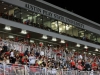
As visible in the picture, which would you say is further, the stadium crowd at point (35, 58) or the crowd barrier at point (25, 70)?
the stadium crowd at point (35, 58)

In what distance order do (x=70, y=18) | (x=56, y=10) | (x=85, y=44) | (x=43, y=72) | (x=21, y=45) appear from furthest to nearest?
(x=85, y=44) → (x=70, y=18) → (x=56, y=10) → (x=21, y=45) → (x=43, y=72)

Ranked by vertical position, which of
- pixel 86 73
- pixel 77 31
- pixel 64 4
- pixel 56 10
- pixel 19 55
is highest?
pixel 64 4

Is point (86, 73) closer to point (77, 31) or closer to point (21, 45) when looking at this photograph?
point (21, 45)

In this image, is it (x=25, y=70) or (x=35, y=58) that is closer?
(x=25, y=70)

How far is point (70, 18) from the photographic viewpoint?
3472 cm

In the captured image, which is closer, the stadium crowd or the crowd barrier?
the crowd barrier

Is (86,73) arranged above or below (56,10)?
below

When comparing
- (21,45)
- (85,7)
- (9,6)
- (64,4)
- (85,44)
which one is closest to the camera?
(21,45)

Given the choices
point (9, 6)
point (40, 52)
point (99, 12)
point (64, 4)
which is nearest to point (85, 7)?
point (99, 12)

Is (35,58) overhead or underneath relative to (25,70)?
overhead

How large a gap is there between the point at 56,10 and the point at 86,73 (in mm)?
15293

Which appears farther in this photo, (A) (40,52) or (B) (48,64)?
(A) (40,52)

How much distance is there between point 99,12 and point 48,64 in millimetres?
43419

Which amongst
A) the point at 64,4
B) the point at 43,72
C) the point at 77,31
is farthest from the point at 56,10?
the point at 43,72
